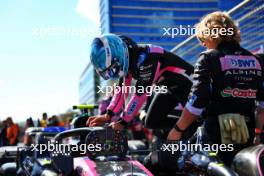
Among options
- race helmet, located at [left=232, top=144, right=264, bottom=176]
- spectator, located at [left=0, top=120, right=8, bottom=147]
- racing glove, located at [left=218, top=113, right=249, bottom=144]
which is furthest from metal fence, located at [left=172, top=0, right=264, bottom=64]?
spectator, located at [left=0, top=120, right=8, bottom=147]

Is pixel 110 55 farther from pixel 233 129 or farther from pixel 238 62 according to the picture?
pixel 233 129

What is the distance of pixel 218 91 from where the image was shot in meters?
3.39

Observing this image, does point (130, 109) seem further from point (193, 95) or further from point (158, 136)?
point (193, 95)

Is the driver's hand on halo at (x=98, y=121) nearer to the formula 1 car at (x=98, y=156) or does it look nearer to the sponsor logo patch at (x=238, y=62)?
the formula 1 car at (x=98, y=156)

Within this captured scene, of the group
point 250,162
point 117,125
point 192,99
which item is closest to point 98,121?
point 117,125

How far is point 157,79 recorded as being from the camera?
194 inches

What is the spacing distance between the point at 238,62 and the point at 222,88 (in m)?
0.23

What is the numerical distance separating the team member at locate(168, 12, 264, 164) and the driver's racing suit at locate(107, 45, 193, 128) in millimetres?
1269

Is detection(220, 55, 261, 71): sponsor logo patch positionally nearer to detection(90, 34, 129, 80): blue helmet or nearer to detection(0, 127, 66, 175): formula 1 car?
detection(90, 34, 129, 80): blue helmet

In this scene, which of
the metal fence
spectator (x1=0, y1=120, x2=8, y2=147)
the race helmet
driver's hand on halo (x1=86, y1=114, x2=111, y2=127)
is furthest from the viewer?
spectator (x1=0, y1=120, x2=8, y2=147)

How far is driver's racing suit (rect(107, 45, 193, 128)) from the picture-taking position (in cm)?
470

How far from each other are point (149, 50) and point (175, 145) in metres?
1.16

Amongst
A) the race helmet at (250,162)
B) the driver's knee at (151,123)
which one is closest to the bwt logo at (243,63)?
the race helmet at (250,162)

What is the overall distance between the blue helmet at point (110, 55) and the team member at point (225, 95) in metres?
1.29
